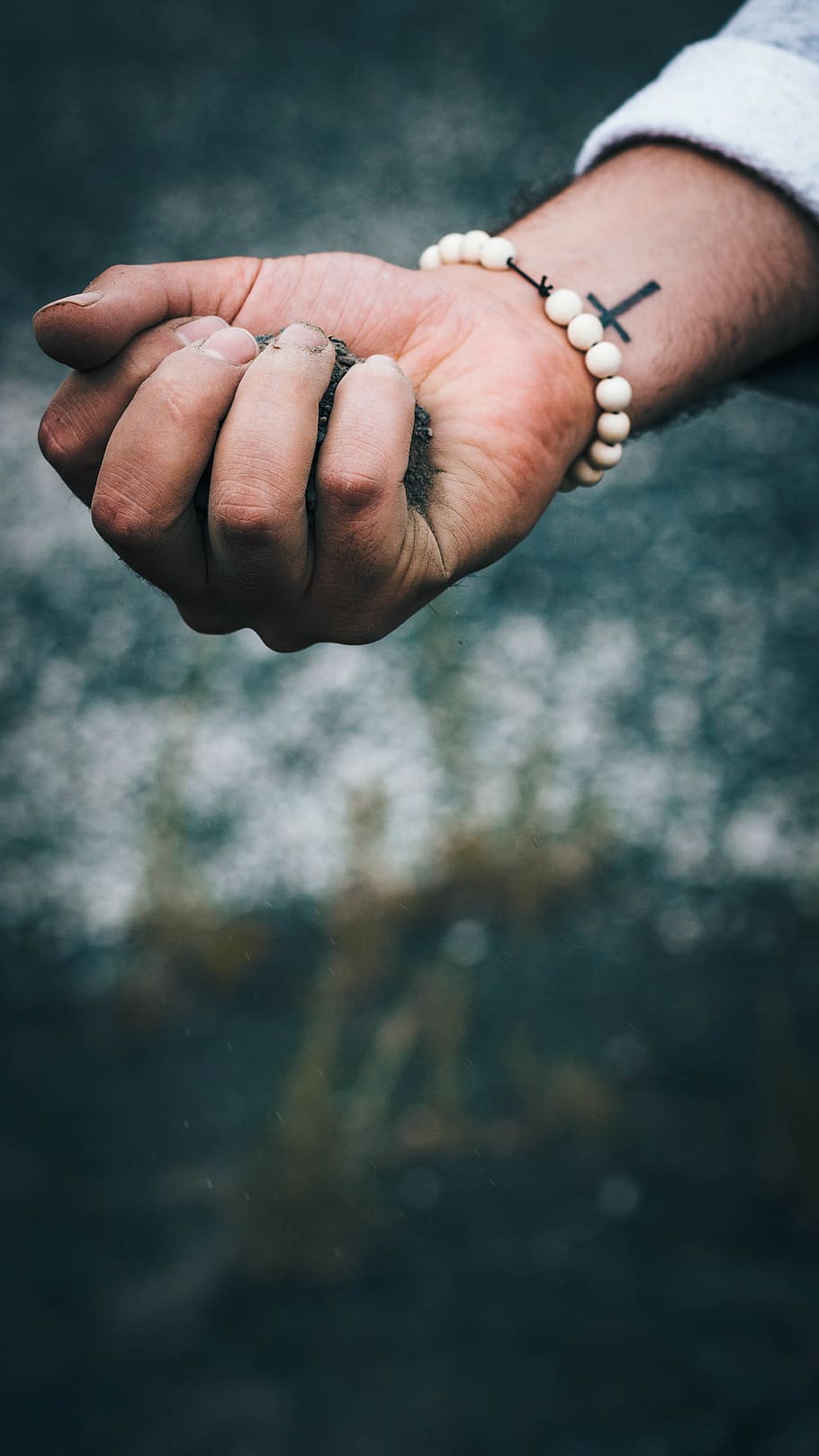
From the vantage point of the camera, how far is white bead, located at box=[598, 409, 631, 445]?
748mm

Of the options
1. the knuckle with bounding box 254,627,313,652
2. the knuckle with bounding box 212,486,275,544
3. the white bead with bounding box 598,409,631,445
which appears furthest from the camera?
the white bead with bounding box 598,409,631,445

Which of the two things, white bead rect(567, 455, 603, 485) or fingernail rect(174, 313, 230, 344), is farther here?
white bead rect(567, 455, 603, 485)

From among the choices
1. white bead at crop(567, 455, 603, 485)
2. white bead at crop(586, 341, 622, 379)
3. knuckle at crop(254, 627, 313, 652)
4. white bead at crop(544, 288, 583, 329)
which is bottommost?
white bead at crop(567, 455, 603, 485)

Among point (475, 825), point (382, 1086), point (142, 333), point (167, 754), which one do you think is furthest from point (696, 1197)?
point (142, 333)

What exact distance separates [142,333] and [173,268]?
0.07m

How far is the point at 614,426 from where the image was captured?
0.75 meters

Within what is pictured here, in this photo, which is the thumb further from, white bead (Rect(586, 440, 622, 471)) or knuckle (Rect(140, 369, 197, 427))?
white bead (Rect(586, 440, 622, 471))

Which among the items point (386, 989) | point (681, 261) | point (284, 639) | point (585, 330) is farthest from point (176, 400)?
point (386, 989)

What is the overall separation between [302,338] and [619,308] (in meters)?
0.31

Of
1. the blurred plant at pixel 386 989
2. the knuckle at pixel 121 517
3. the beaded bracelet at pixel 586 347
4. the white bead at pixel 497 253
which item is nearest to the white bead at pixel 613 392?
the beaded bracelet at pixel 586 347

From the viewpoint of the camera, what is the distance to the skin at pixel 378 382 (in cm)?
53

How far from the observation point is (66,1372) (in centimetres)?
167

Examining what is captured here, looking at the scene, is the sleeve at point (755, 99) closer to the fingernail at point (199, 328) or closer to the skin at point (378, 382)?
the skin at point (378, 382)

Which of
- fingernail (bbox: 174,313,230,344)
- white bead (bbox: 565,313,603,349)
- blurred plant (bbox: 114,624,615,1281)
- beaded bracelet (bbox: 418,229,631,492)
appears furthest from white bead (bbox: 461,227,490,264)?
blurred plant (bbox: 114,624,615,1281)
